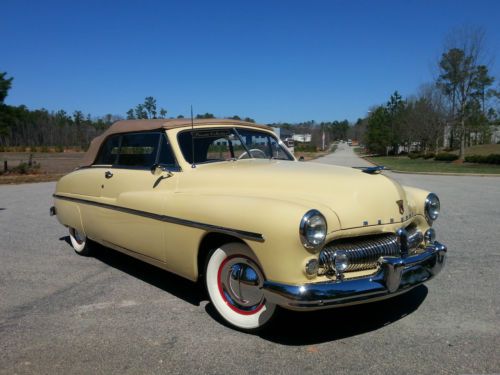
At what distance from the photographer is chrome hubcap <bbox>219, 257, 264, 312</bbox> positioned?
328 cm

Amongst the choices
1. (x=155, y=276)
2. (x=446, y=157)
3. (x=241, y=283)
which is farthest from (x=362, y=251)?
(x=446, y=157)

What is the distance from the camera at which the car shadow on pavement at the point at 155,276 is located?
14.1 feet

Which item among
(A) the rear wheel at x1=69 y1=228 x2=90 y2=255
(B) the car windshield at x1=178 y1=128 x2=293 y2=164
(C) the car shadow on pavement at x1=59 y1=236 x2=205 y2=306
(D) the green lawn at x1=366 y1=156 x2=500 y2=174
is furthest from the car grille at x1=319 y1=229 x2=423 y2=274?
(D) the green lawn at x1=366 y1=156 x2=500 y2=174

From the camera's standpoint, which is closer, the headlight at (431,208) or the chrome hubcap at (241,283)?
the chrome hubcap at (241,283)

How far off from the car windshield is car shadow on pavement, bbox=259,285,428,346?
5.58ft

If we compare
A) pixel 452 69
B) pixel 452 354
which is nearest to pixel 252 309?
pixel 452 354

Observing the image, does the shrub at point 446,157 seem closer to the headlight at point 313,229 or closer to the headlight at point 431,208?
the headlight at point 431,208

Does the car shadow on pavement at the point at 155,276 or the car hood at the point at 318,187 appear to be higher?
the car hood at the point at 318,187

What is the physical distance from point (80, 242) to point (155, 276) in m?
1.52

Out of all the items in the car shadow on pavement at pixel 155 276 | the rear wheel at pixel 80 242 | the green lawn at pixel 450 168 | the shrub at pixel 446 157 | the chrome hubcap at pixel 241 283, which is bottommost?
the green lawn at pixel 450 168

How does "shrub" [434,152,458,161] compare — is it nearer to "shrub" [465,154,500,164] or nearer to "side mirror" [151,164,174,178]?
"shrub" [465,154,500,164]

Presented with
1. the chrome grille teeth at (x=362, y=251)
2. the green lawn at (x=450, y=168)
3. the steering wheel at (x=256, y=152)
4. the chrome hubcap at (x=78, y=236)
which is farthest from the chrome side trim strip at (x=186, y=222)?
the green lawn at (x=450, y=168)

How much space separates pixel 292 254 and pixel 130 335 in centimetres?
144

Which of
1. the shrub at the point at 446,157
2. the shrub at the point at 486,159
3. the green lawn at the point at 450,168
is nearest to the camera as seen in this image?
the green lawn at the point at 450,168
